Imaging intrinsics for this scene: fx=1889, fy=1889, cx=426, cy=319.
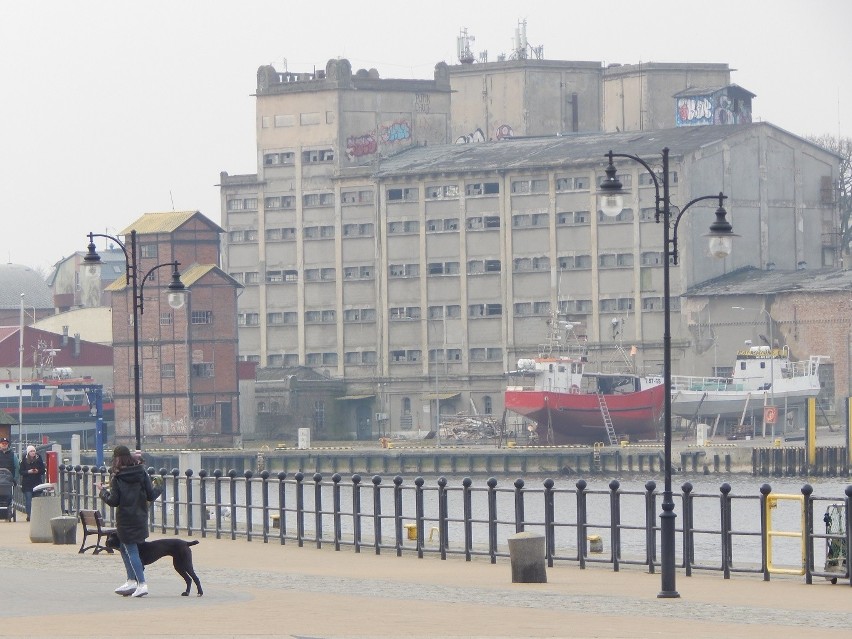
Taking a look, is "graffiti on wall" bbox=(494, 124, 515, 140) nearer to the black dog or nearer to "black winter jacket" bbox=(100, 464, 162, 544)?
"black winter jacket" bbox=(100, 464, 162, 544)

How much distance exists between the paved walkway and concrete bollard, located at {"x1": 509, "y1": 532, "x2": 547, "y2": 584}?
256 mm

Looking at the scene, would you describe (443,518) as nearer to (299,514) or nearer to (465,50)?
(299,514)

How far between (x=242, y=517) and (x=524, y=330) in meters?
56.7

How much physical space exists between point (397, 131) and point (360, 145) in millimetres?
4075

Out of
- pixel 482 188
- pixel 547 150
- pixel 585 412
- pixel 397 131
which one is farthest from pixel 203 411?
pixel 547 150

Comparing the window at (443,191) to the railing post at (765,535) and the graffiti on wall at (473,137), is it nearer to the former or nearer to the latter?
the graffiti on wall at (473,137)

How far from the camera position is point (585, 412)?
419ft

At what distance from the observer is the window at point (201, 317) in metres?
129

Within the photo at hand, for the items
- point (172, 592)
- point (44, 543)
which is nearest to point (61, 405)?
point (44, 543)

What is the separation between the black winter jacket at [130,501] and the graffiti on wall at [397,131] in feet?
409

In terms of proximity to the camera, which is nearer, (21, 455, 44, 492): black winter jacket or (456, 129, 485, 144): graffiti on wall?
(21, 455, 44, 492): black winter jacket

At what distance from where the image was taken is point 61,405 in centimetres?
13462

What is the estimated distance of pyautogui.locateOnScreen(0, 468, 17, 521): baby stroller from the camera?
42469 millimetres

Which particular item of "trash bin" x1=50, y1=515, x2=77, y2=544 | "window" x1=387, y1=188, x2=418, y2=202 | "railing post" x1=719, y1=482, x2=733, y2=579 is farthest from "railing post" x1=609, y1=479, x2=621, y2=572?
"window" x1=387, y1=188, x2=418, y2=202
